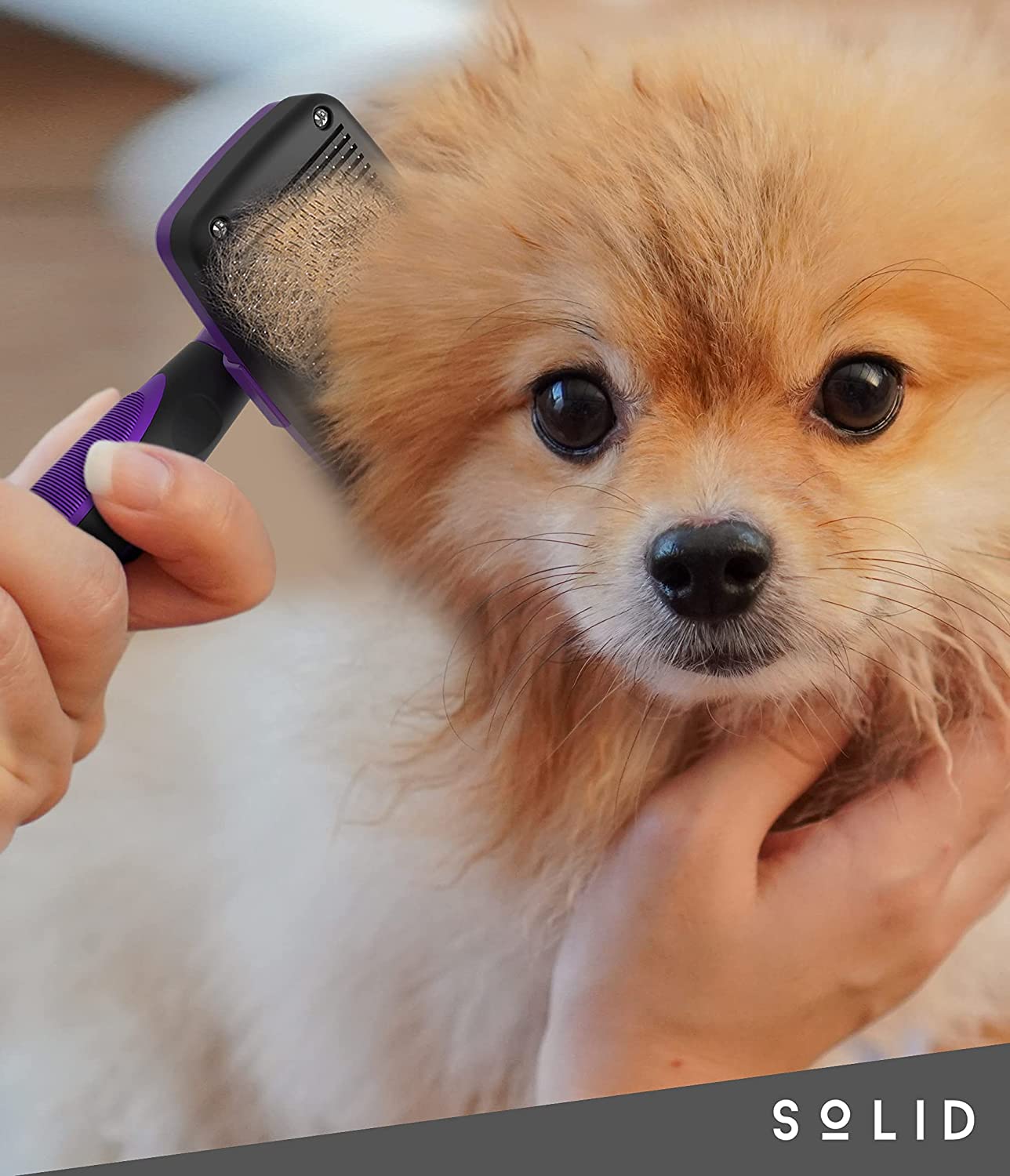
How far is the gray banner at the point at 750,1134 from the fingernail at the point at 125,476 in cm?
51

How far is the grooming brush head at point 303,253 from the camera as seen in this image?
670 millimetres

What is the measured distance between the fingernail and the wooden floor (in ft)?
0.62

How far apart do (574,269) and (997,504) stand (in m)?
0.34

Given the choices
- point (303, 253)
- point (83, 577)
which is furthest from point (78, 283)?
point (83, 577)

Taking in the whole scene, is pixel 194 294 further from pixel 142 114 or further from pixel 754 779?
pixel 754 779

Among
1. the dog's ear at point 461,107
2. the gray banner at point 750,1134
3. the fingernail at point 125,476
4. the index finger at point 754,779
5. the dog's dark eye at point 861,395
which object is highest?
the dog's ear at point 461,107

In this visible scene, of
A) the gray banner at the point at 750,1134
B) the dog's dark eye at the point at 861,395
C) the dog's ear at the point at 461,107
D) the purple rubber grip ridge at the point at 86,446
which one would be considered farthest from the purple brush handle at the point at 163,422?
the gray banner at the point at 750,1134

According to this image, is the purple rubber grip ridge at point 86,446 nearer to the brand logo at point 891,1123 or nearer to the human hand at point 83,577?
the human hand at point 83,577

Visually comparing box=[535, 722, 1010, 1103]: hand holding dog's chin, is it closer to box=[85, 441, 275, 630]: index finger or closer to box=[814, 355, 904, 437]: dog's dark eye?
box=[814, 355, 904, 437]: dog's dark eye

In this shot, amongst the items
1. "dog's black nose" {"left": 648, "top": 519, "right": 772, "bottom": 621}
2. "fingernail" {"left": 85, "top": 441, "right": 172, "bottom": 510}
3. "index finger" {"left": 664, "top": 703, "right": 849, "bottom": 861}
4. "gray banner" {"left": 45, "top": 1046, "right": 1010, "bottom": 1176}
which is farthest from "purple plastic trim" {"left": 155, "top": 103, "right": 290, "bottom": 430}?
"gray banner" {"left": 45, "top": 1046, "right": 1010, "bottom": 1176}

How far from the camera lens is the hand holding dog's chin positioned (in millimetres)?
800

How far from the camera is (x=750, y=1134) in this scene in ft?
2.31

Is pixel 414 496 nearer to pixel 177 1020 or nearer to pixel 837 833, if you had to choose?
pixel 837 833

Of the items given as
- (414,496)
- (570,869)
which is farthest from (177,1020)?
(414,496)
